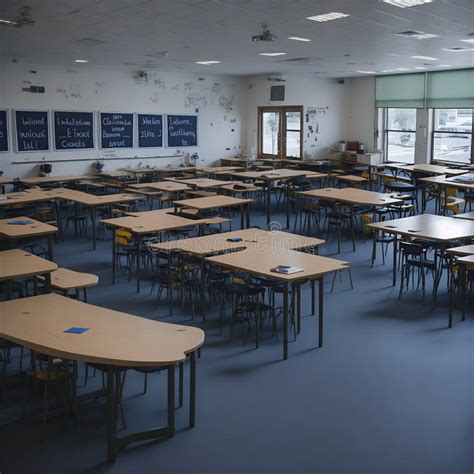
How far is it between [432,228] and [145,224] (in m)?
3.53

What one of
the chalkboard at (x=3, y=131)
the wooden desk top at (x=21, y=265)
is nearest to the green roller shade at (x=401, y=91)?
the chalkboard at (x=3, y=131)

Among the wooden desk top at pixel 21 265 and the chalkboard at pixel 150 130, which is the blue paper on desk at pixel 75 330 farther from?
the chalkboard at pixel 150 130

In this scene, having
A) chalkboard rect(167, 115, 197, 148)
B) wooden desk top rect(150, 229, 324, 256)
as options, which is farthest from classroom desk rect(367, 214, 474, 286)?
chalkboard rect(167, 115, 197, 148)

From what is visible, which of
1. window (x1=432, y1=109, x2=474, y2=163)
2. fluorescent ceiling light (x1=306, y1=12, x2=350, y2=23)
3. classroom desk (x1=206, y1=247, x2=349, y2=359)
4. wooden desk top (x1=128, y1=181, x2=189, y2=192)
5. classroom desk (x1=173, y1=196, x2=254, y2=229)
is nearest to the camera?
classroom desk (x1=206, y1=247, x2=349, y2=359)

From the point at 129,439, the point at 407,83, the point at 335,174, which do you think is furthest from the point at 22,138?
the point at 129,439

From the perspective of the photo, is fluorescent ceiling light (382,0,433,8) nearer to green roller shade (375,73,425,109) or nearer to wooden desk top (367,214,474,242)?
wooden desk top (367,214,474,242)

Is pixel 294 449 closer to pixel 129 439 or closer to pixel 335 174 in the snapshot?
pixel 129 439

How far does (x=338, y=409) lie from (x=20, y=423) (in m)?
2.18

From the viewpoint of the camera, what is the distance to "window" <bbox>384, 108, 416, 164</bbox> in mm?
16625

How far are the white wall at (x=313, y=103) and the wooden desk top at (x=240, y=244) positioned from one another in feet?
34.6

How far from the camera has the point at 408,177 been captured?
44.4ft

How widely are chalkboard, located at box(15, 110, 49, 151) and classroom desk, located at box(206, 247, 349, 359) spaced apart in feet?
28.6

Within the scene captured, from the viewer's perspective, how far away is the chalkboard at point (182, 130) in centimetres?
1585

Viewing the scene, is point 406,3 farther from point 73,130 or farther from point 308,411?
point 73,130
